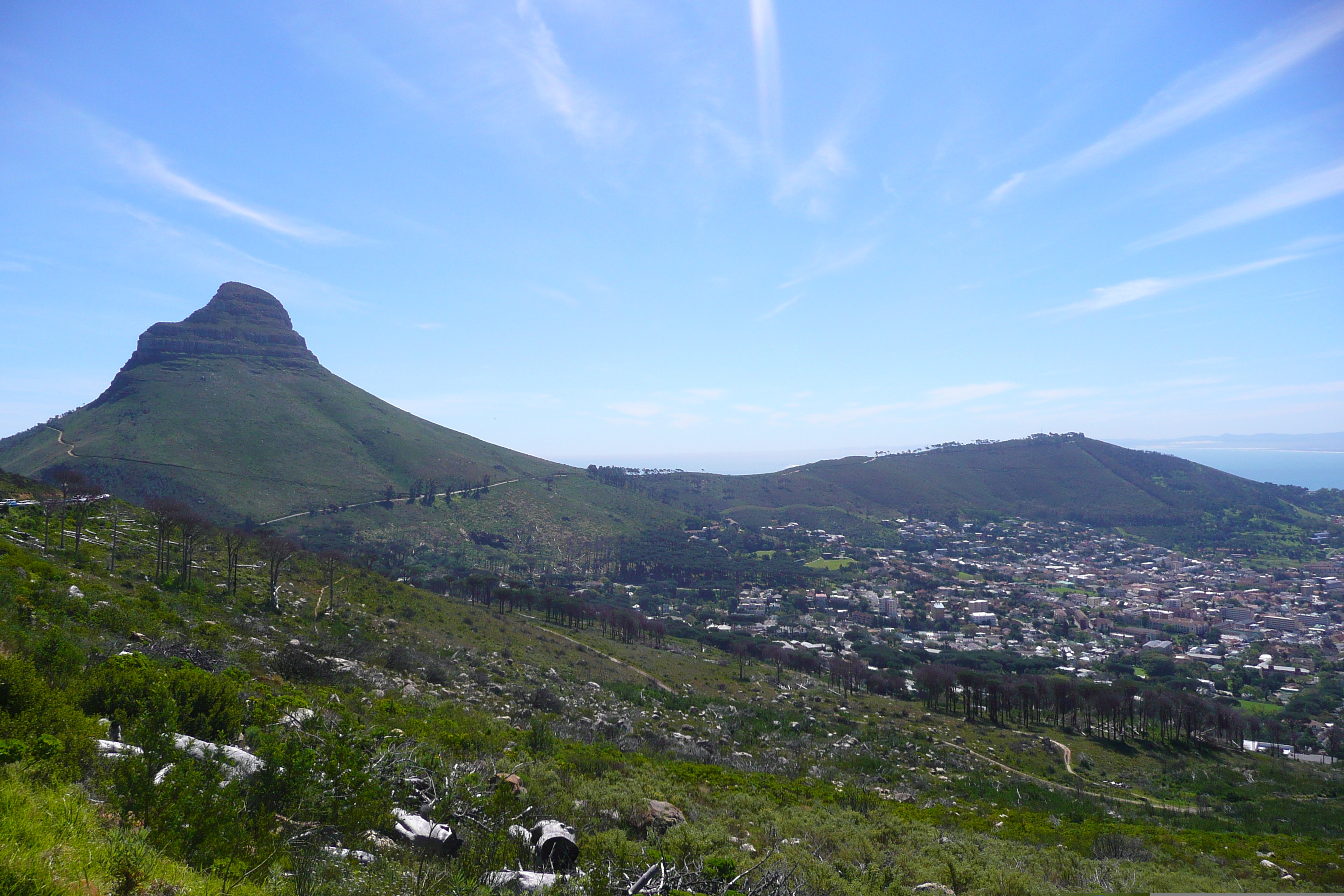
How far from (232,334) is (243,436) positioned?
61.3 meters

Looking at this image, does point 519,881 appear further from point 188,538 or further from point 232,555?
point 232,555

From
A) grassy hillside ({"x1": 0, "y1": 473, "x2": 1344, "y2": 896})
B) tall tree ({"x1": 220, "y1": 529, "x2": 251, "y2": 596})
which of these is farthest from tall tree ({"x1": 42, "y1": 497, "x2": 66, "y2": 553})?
tall tree ({"x1": 220, "y1": 529, "x2": 251, "y2": 596})

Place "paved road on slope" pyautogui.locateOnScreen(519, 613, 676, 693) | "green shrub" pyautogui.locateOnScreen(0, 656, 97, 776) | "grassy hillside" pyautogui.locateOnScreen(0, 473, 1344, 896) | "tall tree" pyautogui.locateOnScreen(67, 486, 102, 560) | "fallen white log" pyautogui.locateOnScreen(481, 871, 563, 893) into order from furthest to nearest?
"paved road on slope" pyautogui.locateOnScreen(519, 613, 676, 693) → "tall tree" pyautogui.locateOnScreen(67, 486, 102, 560) → "fallen white log" pyautogui.locateOnScreen(481, 871, 563, 893) → "green shrub" pyautogui.locateOnScreen(0, 656, 97, 776) → "grassy hillside" pyautogui.locateOnScreen(0, 473, 1344, 896)

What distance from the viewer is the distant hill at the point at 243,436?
74312 millimetres

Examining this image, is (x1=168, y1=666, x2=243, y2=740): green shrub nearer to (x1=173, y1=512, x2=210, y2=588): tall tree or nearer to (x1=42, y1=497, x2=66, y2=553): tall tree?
(x1=173, y1=512, x2=210, y2=588): tall tree

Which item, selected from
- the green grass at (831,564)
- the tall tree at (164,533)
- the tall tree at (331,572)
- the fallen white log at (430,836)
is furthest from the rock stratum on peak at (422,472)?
the fallen white log at (430,836)

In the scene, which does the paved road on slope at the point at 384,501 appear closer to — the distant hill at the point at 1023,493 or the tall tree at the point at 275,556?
the tall tree at the point at 275,556

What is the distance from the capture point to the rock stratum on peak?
78.8 metres

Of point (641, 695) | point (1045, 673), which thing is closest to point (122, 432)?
point (641, 695)

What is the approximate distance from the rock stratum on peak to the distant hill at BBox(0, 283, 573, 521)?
1.29ft

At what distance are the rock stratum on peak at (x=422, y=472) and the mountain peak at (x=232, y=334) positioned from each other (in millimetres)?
477

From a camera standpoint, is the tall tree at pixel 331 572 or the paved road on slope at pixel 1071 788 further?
the tall tree at pixel 331 572

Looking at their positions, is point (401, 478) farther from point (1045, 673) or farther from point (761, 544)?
point (1045, 673)

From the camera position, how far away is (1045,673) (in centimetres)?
5697
